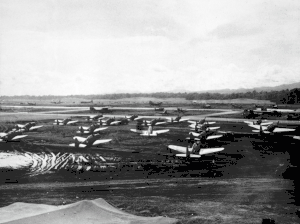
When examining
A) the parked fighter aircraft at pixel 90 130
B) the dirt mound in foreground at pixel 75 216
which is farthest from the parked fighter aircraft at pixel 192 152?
the parked fighter aircraft at pixel 90 130

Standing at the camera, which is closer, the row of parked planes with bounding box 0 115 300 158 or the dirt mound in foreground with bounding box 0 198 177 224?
the dirt mound in foreground with bounding box 0 198 177 224

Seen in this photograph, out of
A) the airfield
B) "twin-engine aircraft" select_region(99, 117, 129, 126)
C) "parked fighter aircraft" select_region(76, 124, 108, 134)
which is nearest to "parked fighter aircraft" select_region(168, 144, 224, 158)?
the airfield

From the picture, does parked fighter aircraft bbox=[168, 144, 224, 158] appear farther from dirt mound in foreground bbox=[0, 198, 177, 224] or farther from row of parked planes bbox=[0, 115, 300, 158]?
dirt mound in foreground bbox=[0, 198, 177, 224]

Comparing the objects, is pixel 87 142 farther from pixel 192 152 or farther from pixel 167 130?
pixel 167 130

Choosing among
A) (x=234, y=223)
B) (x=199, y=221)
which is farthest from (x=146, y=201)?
(x=234, y=223)

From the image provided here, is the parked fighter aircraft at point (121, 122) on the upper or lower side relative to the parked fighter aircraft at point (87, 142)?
upper

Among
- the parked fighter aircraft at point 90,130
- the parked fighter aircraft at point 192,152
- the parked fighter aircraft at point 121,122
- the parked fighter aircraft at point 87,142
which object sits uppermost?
the parked fighter aircraft at point 121,122

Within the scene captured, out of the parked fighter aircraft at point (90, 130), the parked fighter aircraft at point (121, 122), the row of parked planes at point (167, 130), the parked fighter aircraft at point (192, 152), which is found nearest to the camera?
the parked fighter aircraft at point (192, 152)

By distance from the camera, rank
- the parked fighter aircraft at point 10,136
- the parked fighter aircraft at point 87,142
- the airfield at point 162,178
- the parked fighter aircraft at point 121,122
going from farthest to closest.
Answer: the parked fighter aircraft at point 121,122
the parked fighter aircraft at point 10,136
the parked fighter aircraft at point 87,142
the airfield at point 162,178

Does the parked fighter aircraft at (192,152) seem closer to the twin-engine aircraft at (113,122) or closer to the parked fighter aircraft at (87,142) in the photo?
the parked fighter aircraft at (87,142)
